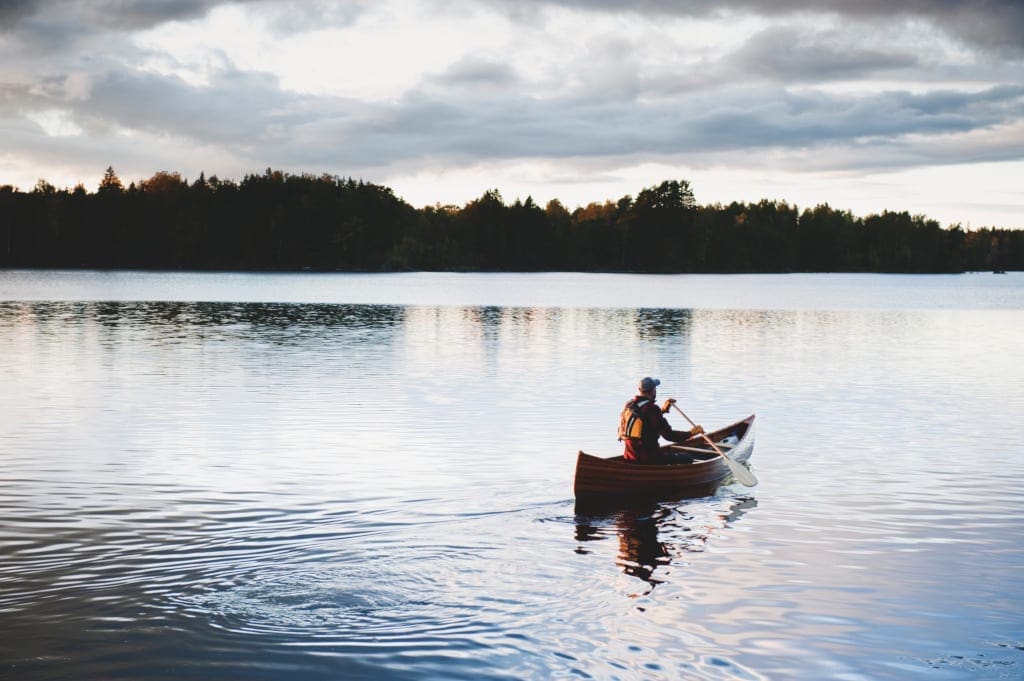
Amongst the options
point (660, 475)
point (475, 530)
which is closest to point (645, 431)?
point (660, 475)

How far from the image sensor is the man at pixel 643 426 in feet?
63.2

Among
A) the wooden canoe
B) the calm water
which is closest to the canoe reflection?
the calm water

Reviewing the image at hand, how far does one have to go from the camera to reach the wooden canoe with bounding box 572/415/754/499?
1855 centimetres

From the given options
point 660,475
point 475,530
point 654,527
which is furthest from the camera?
point 660,475

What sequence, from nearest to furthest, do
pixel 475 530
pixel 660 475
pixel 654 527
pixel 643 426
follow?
pixel 475 530
pixel 654 527
pixel 643 426
pixel 660 475

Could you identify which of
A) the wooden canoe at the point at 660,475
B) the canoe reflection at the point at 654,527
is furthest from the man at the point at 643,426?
the canoe reflection at the point at 654,527

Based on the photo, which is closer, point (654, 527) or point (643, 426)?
point (654, 527)

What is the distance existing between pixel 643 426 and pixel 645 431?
0.41 feet

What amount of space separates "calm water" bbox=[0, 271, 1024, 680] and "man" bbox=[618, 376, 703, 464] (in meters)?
1.27

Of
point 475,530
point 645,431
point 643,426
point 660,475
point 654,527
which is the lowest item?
point 654,527

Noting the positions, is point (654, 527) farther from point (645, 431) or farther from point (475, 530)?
point (475, 530)

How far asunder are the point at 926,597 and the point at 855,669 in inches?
124

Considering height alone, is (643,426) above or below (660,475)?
above

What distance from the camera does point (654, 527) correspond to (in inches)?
685
